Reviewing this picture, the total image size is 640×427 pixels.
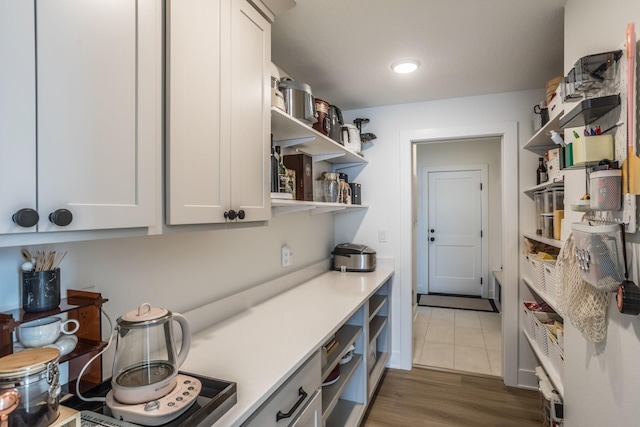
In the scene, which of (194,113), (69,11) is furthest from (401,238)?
(69,11)

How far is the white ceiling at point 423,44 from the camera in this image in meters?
1.47

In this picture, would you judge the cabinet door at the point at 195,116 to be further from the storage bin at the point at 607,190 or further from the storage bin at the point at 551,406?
the storage bin at the point at 551,406

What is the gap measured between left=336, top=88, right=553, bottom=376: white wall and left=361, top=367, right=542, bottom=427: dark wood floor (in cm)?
29

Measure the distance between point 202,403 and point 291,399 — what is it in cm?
38

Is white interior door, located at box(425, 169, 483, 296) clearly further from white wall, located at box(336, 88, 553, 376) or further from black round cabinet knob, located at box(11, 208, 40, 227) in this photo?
black round cabinet knob, located at box(11, 208, 40, 227)

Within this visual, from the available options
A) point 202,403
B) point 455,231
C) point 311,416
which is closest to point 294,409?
point 311,416

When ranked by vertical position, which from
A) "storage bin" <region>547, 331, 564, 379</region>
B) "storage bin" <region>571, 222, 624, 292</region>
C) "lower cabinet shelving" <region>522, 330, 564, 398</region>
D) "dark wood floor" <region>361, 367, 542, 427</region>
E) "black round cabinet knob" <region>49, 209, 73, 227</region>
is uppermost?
"black round cabinet knob" <region>49, 209, 73, 227</region>

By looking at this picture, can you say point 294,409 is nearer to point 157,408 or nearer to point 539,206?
point 157,408

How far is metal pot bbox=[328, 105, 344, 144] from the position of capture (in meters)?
2.17

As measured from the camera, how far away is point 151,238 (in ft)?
3.97

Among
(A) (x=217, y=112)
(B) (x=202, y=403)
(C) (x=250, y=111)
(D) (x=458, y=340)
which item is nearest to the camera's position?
(B) (x=202, y=403)

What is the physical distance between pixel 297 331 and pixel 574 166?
1.20 meters

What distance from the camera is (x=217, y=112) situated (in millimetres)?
1072

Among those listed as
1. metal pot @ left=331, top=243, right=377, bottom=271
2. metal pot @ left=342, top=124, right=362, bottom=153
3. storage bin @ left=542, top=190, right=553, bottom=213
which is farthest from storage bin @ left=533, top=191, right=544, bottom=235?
metal pot @ left=342, top=124, right=362, bottom=153
